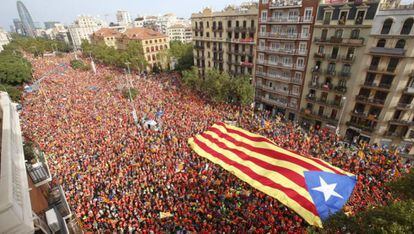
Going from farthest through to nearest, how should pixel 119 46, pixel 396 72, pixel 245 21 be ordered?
1. pixel 119 46
2. pixel 245 21
3. pixel 396 72

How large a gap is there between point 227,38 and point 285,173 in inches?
1267

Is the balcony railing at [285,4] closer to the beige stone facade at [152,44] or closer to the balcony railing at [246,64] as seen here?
the balcony railing at [246,64]

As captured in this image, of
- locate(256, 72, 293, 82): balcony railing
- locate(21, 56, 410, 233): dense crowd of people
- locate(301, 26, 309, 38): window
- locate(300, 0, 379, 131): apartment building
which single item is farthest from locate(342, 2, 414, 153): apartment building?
locate(256, 72, 293, 82): balcony railing

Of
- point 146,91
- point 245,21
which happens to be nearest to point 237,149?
point 245,21

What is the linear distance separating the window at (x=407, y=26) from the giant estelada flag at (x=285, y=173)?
62.3 ft

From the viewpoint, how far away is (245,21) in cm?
3734

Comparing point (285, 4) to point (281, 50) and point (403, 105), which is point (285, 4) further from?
point (403, 105)

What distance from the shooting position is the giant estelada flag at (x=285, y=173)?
13.4 meters

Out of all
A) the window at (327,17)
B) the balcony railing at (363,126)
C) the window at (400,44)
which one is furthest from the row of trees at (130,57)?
the window at (400,44)

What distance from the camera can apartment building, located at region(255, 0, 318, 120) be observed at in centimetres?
3014

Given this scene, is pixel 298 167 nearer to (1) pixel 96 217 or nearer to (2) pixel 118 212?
(2) pixel 118 212

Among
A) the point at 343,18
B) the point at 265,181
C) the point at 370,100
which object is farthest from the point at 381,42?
the point at 265,181

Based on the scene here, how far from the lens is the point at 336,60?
28203 mm

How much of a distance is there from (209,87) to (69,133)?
2303 cm
